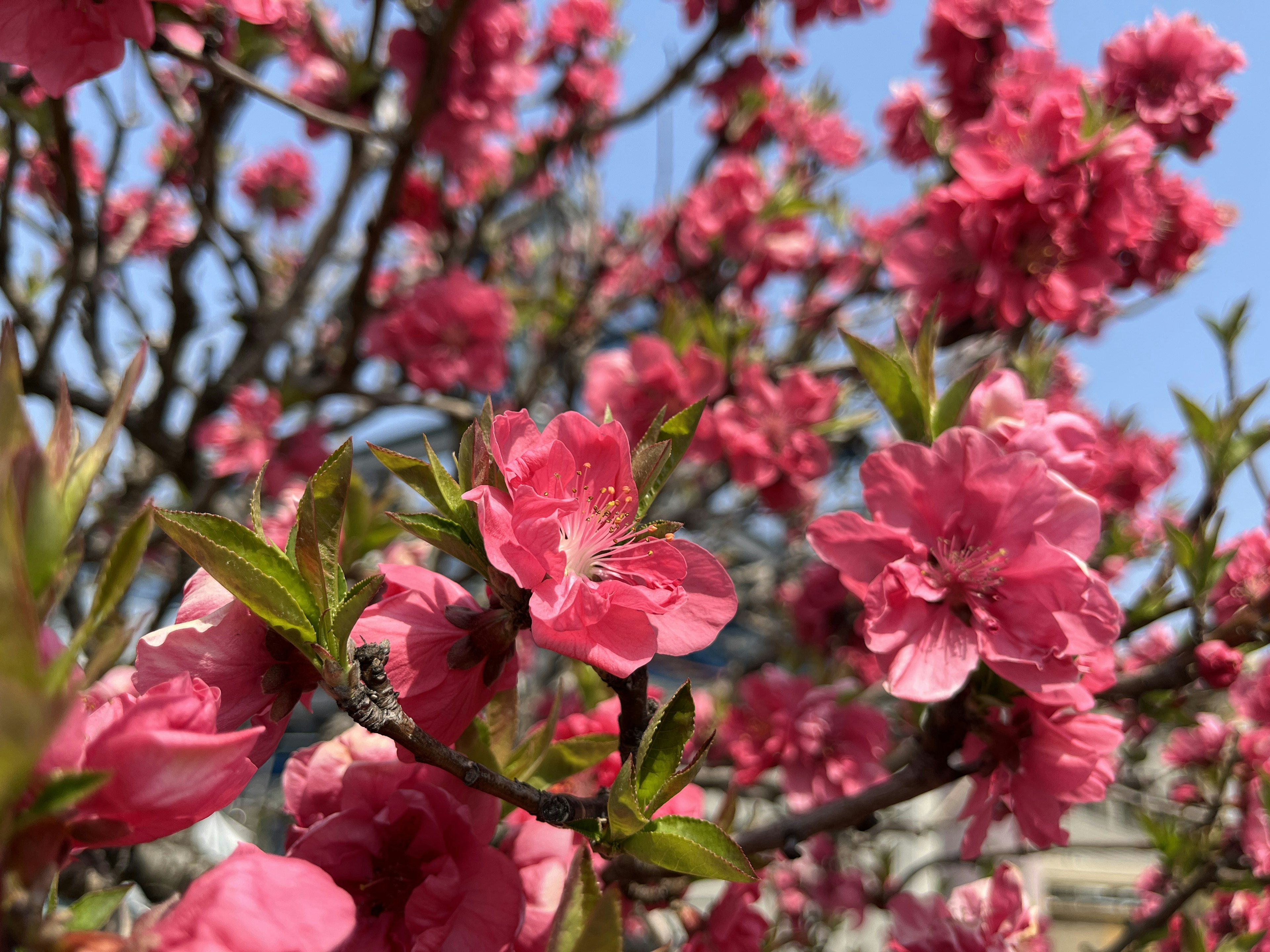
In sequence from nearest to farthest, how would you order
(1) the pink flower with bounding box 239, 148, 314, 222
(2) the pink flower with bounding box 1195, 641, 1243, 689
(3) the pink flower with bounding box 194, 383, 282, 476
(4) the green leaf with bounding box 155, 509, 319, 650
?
1. (4) the green leaf with bounding box 155, 509, 319, 650
2. (2) the pink flower with bounding box 1195, 641, 1243, 689
3. (3) the pink flower with bounding box 194, 383, 282, 476
4. (1) the pink flower with bounding box 239, 148, 314, 222

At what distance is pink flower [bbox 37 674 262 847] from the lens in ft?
2.03

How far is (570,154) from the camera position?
457 cm

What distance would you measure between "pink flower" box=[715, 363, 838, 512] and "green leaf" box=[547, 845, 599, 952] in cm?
189

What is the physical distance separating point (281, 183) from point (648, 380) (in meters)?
4.44

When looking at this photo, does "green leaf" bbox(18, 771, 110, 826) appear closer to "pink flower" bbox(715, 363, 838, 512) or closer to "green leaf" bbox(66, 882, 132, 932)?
"green leaf" bbox(66, 882, 132, 932)

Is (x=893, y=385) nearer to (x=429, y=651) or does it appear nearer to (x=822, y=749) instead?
(x=429, y=651)

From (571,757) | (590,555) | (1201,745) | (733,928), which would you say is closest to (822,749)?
(733,928)

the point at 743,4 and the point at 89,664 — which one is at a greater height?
the point at 743,4

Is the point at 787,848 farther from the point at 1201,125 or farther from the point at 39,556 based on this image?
the point at 1201,125

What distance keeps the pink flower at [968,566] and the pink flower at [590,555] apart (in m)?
0.33

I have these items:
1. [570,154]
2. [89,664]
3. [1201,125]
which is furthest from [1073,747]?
[570,154]

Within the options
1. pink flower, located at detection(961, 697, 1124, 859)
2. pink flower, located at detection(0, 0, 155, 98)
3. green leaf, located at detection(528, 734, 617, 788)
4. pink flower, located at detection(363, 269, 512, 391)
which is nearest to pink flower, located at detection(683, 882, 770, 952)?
pink flower, located at detection(961, 697, 1124, 859)

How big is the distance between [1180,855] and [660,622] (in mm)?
2562

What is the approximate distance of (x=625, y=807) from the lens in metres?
0.82
